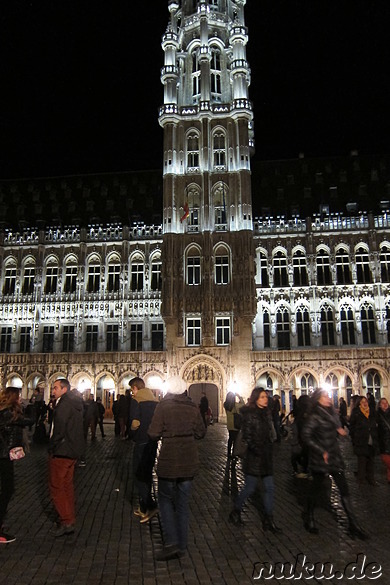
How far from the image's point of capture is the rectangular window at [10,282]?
45.1m

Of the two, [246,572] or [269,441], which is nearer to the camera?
[246,572]

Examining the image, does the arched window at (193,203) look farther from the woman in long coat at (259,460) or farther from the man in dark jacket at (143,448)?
the woman in long coat at (259,460)

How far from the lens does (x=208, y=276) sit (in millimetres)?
40000

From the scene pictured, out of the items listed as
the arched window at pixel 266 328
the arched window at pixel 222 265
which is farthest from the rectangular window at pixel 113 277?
the arched window at pixel 266 328

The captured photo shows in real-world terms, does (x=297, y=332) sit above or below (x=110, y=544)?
above

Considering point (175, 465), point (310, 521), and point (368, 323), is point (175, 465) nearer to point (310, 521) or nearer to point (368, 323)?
point (310, 521)

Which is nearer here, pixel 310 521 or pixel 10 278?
pixel 310 521

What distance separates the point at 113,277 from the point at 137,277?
6.69 feet

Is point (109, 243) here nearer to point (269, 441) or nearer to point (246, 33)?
point (246, 33)

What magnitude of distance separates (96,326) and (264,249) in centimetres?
1494

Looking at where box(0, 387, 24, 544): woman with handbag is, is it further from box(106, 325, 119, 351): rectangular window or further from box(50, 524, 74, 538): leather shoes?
box(106, 325, 119, 351): rectangular window

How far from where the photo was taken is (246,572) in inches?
257

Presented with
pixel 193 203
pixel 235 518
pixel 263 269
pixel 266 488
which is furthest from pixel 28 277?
pixel 266 488

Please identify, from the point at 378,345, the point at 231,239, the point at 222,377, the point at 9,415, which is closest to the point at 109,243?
the point at 231,239
